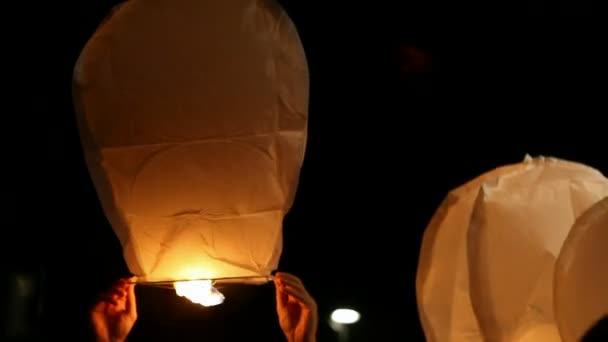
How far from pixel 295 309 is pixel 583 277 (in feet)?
1.80

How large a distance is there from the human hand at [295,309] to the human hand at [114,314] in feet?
0.82

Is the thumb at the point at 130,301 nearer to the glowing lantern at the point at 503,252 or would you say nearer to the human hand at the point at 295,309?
the human hand at the point at 295,309

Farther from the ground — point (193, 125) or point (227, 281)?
point (193, 125)

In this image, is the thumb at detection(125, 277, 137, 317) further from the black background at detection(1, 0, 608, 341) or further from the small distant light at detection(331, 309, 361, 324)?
the small distant light at detection(331, 309, 361, 324)

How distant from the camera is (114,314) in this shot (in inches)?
53.0

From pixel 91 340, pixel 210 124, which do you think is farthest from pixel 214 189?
pixel 91 340

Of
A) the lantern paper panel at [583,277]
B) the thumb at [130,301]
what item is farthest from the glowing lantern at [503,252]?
the thumb at [130,301]

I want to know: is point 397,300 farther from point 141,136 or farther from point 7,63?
point 141,136

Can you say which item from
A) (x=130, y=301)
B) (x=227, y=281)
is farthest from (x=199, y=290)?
(x=130, y=301)

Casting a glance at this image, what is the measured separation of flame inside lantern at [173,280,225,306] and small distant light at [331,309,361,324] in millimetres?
1172

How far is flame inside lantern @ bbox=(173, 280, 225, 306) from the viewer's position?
1168 mm

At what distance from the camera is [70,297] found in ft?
6.62

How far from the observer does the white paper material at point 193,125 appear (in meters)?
1.07

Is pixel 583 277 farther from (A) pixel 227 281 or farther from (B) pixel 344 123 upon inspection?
(B) pixel 344 123
